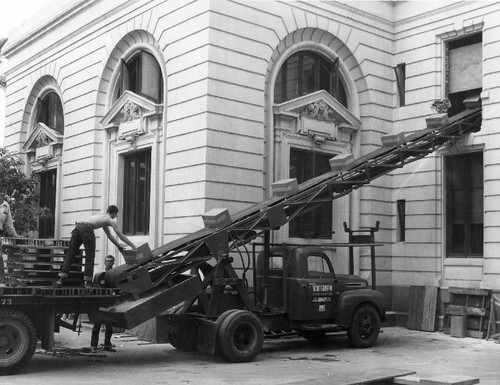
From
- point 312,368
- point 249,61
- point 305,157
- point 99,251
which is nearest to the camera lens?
point 312,368

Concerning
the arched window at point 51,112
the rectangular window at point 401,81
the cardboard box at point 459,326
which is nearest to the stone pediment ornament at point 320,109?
the rectangular window at point 401,81

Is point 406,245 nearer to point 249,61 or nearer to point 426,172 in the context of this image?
point 426,172

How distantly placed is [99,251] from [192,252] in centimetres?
858

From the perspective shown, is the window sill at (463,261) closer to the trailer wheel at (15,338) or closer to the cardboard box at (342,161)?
the cardboard box at (342,161)

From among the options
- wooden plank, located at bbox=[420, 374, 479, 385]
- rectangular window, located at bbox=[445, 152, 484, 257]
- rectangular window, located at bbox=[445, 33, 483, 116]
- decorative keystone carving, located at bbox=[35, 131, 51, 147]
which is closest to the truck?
rectangular window, located at bbox=[445, 152, 484, 257]

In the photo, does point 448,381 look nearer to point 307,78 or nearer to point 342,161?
point 342,161

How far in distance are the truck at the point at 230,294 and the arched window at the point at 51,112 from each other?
1264 cm

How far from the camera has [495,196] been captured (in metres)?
19.0

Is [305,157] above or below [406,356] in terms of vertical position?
above

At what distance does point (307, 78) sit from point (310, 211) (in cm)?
397

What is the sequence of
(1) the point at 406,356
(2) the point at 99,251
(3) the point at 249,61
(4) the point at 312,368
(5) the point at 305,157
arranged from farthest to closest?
(2) the point at 99,251 → (5) the point at 305,157 → (3) the point at 249,61 → (1) the point at 406,356 → (4) the point at 312,368

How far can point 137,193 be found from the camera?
2108 centimetres

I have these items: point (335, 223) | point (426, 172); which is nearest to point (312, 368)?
point (335, 223)

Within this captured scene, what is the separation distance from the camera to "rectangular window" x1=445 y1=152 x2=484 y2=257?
19906mm
